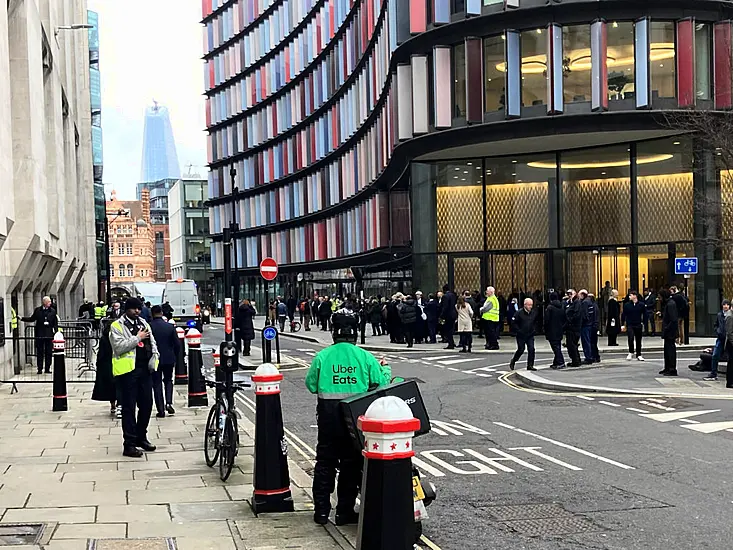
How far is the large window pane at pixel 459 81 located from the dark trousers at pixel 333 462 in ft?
87.6

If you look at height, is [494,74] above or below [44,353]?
above

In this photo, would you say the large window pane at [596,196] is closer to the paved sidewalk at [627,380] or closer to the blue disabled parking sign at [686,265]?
the blue disabled parking sign at [686,265]

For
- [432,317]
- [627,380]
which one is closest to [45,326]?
[432,317]

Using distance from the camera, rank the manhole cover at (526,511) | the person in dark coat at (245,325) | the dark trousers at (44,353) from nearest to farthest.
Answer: the manhole cover at (526,511), the dark trousers at (44,353), the person in dark coat at (245,325)

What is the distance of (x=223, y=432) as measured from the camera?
9281 millimetres

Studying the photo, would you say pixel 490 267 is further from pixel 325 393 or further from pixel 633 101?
pixel 325 393

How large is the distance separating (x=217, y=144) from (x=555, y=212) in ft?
197

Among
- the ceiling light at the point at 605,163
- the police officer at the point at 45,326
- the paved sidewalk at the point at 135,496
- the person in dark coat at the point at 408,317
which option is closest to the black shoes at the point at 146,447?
the paved sidewalk at the point at 135,496

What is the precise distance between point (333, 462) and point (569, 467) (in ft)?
11.4

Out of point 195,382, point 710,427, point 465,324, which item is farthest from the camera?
point 465,324

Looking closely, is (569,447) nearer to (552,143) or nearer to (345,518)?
(345,518)

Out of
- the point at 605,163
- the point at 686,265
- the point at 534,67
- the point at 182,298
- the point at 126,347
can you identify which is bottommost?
the point at 182,298

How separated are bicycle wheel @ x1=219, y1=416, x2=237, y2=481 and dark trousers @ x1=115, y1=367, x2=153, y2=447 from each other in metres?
1.85

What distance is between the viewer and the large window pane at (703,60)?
31250 mm
